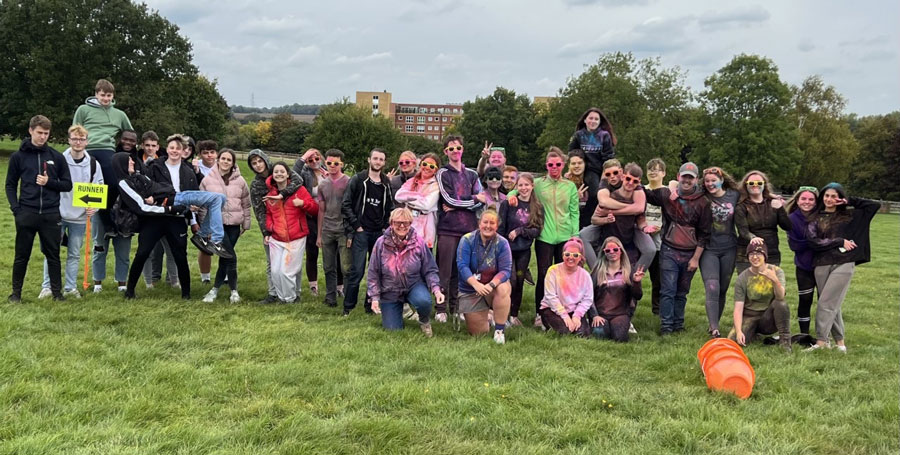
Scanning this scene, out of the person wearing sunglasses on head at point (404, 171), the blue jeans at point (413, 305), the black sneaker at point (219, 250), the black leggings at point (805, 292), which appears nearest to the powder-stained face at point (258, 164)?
the black sneaker at point (219, 250)

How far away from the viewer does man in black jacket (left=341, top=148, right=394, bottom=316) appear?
24.1 feet

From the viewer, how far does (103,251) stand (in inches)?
311

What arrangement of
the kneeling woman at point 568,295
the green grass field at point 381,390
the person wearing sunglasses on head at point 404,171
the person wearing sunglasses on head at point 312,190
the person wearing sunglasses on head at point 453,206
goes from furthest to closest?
the person wearing sunglasses on head at point 312,190, the person wearing sunglasses on head at point 404,171, the person wearing sunglasses on head at point 453,206, the kneeling woman at point 568,295, the green grass field at point 381,390

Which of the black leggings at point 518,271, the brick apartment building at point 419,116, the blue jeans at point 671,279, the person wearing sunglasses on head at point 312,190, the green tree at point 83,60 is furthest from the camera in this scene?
the brick apartment building at point 419,116

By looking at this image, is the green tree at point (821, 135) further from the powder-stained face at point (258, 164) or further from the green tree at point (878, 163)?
the powder-stained face at point (258, 164)

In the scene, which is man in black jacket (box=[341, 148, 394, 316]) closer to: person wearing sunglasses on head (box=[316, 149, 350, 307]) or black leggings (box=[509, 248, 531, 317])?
person wearing sunglasses on head (box=[316, 149, 350, 307])

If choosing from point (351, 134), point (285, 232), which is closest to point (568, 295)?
point (285, 232)

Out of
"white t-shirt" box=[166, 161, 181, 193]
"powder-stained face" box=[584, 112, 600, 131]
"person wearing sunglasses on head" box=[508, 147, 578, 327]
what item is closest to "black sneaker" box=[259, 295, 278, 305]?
"white t-shirt" box=[166, 161, 181, 193]

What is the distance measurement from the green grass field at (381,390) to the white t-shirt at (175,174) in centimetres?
160

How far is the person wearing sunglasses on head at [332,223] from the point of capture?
25.0ft

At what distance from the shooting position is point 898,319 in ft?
29.2

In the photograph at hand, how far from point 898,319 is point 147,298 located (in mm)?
11269

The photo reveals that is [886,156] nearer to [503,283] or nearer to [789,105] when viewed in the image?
[789,105]

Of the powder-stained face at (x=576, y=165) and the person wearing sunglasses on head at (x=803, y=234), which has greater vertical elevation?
the powder-stained face at (x=576, y=165)
